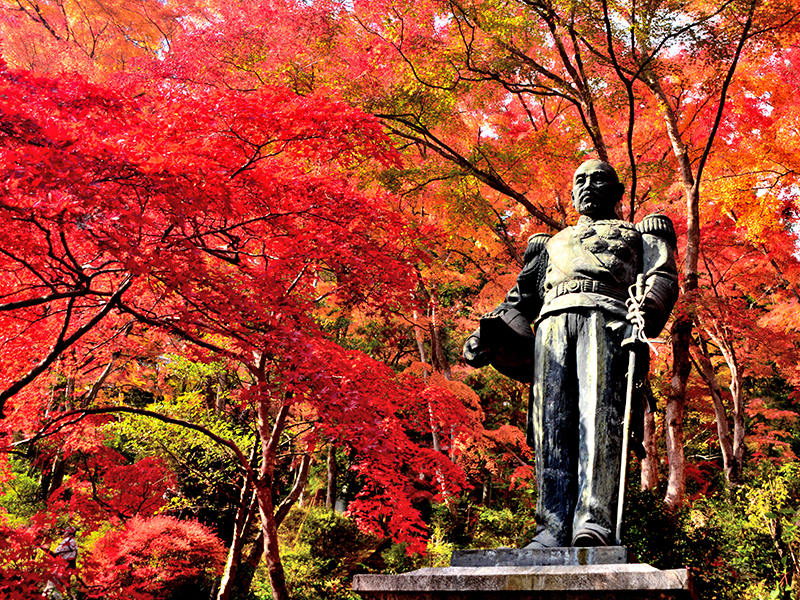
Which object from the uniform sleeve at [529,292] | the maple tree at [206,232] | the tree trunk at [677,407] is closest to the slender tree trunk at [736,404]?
the tree trunk at [677,407]

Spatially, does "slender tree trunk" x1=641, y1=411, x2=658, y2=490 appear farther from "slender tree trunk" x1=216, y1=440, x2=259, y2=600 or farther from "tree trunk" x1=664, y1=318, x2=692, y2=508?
"slender tree trunk" x1=216, y1=440, x2=259, y2=600

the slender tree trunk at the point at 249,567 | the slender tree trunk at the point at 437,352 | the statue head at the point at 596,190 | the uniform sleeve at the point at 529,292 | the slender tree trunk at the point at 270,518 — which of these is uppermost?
the slender tree trunk at the point at 437,352

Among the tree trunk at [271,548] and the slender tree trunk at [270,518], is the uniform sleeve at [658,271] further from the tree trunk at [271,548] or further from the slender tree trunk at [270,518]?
the tree trunk at [271,548]

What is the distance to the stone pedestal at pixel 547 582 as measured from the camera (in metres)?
1.83

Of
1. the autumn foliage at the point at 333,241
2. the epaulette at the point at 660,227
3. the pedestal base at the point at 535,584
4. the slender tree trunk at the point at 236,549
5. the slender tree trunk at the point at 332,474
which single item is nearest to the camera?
the pedestal base at the point at 535,584

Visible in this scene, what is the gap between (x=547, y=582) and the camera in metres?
1.96

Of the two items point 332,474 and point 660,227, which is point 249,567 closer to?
point 332,474

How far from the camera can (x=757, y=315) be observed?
1513 cm

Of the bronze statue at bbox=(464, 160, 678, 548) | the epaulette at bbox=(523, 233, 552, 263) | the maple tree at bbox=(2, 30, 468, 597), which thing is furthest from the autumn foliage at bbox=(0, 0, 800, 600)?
the bronze statue at bbox=(464, 160, 678, 548)

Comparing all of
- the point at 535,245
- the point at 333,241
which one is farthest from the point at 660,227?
the point at 333,241

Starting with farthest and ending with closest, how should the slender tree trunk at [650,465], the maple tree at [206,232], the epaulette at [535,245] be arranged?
1. the slender tree trunk at [650,465]
2. the maple tree at [206,232]
3. the epaulette at [535,245]

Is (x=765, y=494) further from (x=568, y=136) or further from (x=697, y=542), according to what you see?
(x=568, y=136)

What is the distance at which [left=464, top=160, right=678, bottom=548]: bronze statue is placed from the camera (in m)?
2.66

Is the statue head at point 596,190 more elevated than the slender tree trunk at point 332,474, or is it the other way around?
the statue head at point 596,190
